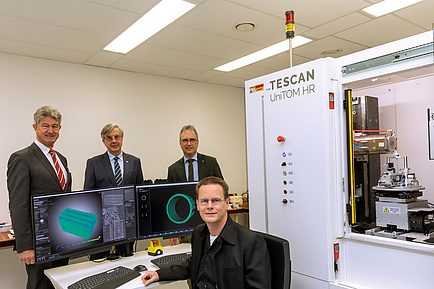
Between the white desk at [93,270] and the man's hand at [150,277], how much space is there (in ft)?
0.11

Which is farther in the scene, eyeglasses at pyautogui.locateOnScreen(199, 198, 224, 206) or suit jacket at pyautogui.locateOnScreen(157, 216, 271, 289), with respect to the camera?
eyeglasses at pyautogui.locateOnScreen(199, 198, 224, 206)

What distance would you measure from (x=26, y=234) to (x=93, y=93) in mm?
2864

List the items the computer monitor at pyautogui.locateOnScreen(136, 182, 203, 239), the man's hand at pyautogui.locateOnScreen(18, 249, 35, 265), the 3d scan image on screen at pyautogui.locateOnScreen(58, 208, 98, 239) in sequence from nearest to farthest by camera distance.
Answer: the 3d scan image on screen at pyautogui.locateOnScreen(58, 208, 98, 239) < the man's hand at pyautogui.locateOnScreen(18, 249, 35, 265) < the computer monitor at pyautogui.locateOnScreen(136, 182, 203, 239)

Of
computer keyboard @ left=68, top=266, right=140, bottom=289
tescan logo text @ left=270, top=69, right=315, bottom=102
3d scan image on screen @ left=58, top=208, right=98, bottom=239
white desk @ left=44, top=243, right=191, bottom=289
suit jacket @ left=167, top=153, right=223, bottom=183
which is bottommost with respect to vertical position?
white desk @ left=44, top=243, right=191, bottom=289

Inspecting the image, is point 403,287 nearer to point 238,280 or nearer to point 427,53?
point 238,280

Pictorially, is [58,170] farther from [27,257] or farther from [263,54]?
[263,54]

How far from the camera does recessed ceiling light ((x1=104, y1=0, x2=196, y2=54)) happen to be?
9.84 ft

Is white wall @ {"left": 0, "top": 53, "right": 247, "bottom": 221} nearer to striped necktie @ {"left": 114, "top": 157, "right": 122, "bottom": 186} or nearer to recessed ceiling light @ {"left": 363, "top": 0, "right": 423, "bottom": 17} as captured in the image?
striped necktie @ {"left": 114, "top": 157, "right": 122, "bottom": 186}

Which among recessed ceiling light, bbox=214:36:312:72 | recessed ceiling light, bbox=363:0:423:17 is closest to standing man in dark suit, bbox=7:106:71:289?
recessed ceiling light, bbox=214:36:312:72

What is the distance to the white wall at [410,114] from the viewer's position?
2662 mm

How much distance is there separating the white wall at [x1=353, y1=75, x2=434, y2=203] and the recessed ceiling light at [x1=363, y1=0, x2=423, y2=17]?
2.63 feet

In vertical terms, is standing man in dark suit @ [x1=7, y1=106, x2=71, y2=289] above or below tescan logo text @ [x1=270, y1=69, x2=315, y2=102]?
below

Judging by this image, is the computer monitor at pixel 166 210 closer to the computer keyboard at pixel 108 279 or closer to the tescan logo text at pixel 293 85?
the computer keyboard at pixel 108 279

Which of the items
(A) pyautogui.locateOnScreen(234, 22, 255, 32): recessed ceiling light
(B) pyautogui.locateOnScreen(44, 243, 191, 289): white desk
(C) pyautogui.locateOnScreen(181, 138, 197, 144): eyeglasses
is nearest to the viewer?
(B) pyautogui.locateOnScreen(44, 243, 191, 289): white desk
